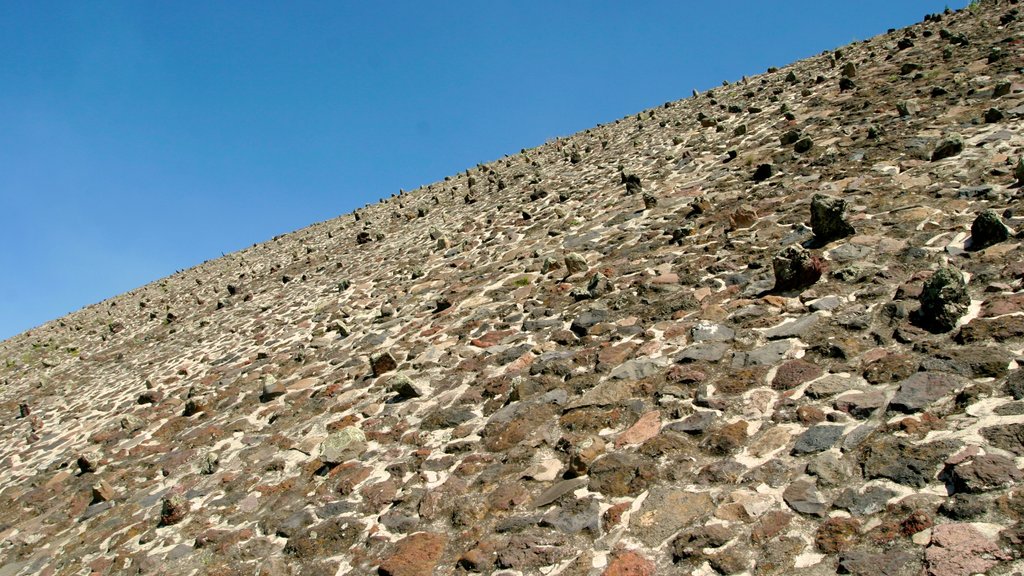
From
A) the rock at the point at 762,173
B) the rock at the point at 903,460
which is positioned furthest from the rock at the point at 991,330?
the rock at the point at 762,173

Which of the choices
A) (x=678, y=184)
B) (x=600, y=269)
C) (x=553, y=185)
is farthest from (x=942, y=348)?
(x=553, y=185)

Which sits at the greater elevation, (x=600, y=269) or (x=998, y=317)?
(x=600, y=269)

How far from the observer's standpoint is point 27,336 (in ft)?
87.2

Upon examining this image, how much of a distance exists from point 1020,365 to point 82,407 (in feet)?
48.4

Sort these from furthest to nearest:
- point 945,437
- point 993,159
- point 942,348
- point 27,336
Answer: point 27,336
point 993,159
point 942,348
point 945,437

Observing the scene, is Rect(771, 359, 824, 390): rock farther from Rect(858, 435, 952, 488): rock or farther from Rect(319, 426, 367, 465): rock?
Rect(319, 426, 367, 465): rock

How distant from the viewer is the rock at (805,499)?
143 inches

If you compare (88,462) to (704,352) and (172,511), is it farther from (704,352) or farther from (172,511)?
(704,352)

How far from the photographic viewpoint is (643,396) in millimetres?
5508

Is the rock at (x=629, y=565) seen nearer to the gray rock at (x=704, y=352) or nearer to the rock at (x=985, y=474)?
the rock at (x=985, y=474)

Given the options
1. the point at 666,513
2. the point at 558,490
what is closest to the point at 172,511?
the point at 558,490

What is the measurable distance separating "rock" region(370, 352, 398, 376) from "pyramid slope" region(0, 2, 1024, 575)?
0.03 m

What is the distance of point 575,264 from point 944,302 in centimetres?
536

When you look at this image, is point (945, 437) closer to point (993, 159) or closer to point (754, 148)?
point (993, 159)
